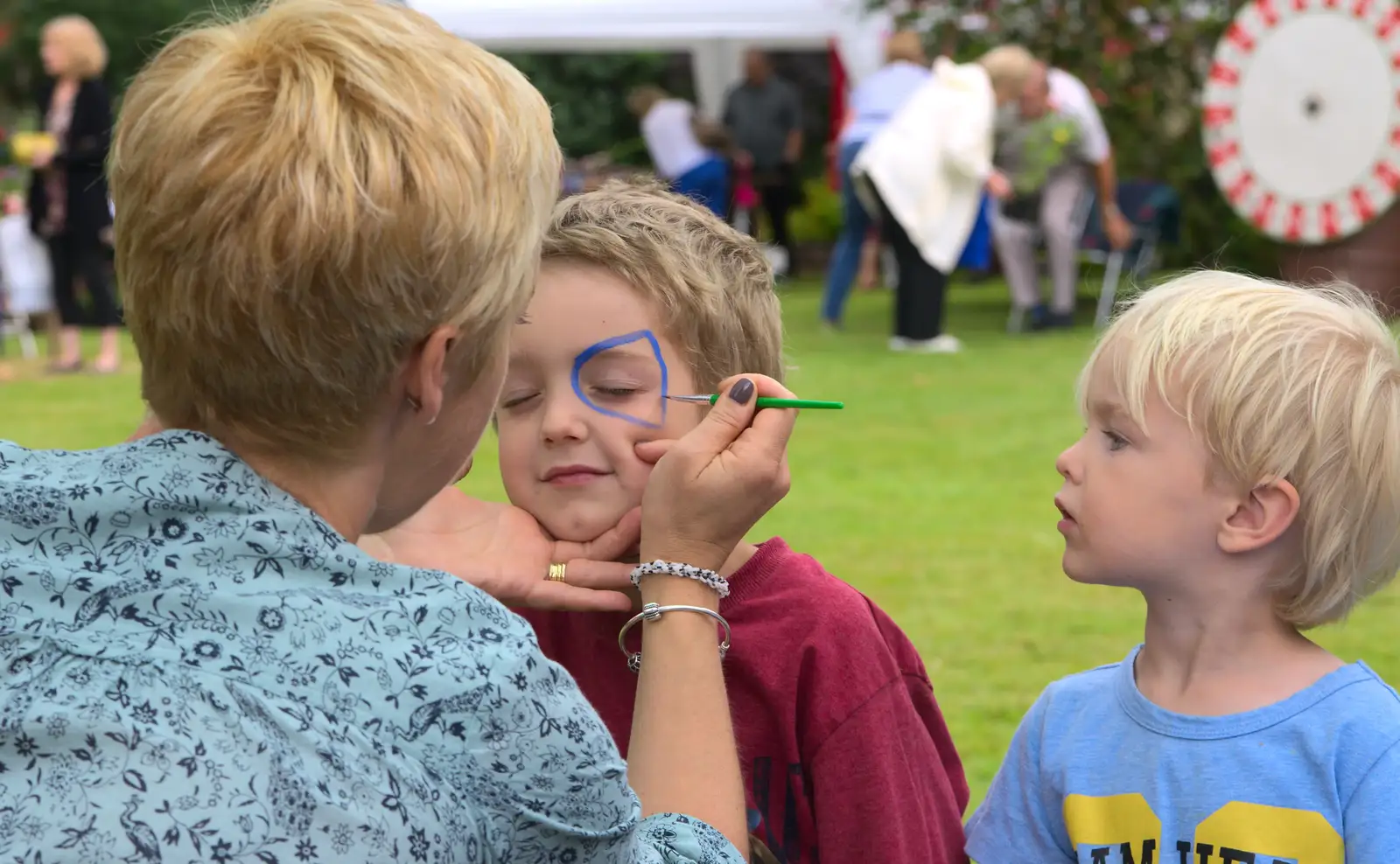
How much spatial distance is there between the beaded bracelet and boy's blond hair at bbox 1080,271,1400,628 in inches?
21.2

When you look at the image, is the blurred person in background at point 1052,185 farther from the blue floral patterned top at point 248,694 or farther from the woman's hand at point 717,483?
the blue floral patterned top at point 248,694

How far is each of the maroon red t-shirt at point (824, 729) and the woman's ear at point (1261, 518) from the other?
0.40 meters

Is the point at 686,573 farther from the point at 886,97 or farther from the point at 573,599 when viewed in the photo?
the point at 886,97

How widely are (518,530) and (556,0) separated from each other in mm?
14439

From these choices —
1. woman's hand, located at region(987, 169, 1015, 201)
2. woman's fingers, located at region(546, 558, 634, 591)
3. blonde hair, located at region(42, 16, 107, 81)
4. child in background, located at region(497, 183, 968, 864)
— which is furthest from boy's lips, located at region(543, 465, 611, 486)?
woman's hand, located at region(987, 169, 1015, 201)

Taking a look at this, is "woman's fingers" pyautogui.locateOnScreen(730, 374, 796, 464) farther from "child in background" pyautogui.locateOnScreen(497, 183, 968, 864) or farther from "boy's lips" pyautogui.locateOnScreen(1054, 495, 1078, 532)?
"boy's lips" pyautogui.locateOnScreen(1054, 495, 1078, 532)

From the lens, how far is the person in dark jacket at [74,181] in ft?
28.6

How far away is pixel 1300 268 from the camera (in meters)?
10.8

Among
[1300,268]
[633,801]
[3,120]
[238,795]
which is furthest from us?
[3,120]

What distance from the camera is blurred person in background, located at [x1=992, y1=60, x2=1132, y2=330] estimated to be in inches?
410

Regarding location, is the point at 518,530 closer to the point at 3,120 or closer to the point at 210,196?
the point at 210,196

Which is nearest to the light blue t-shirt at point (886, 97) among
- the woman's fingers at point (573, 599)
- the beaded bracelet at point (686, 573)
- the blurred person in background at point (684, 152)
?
the blurred person in background at point (684, 152)

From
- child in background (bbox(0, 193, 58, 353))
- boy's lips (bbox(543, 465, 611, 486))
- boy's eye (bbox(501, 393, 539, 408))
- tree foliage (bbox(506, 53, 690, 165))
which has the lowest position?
tree foliage (bbox(506, 53, 690, 165))

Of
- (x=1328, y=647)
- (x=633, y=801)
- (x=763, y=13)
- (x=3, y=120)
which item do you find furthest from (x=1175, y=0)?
(x=3, y=120)
